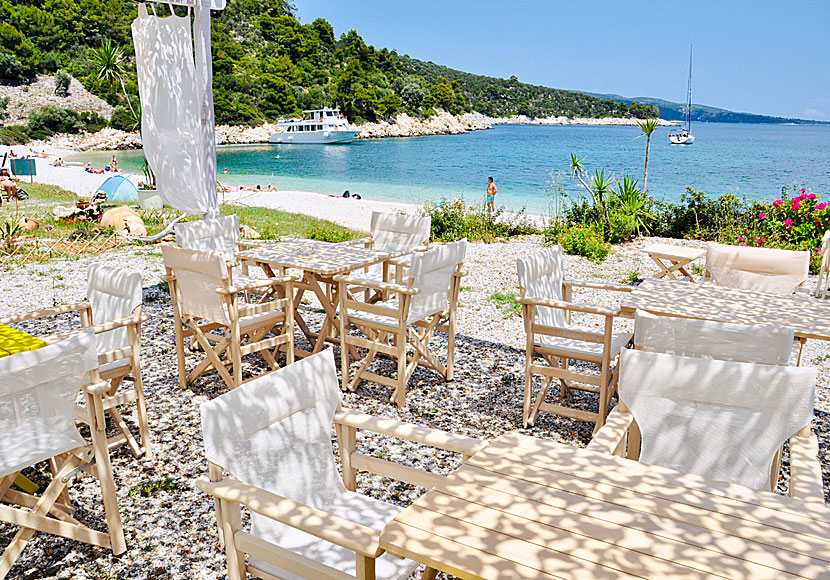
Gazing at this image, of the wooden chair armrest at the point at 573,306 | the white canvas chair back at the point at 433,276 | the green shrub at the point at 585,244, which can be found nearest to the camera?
the wooden chair armrest at the point at 573,306

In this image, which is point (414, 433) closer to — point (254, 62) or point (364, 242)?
point (364, 242)

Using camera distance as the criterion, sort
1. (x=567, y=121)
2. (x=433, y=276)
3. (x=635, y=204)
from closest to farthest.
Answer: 1. (x=433, y=276)
2. (x=635, y=204)
3. (x=567, y=121)

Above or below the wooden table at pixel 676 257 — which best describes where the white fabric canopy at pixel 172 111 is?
above

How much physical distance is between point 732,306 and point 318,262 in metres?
2.65

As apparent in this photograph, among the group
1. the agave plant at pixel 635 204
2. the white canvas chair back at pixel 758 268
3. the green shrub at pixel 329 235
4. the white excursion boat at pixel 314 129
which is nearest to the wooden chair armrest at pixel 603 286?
the white canvas chair back at pixel 758 268

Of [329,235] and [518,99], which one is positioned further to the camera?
[518,99]

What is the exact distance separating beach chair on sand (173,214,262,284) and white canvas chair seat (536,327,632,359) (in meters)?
2.44

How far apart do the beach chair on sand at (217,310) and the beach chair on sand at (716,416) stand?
96.4 inches

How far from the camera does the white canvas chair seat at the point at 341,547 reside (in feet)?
5.95

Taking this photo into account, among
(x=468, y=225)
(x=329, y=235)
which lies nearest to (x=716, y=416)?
(x=329, y=235)

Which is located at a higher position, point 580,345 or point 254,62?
point 254,62

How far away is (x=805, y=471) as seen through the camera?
1.95 meters

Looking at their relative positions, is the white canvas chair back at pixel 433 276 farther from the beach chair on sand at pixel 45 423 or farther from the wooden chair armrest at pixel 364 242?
the beach chair on sand at pixel 45 423

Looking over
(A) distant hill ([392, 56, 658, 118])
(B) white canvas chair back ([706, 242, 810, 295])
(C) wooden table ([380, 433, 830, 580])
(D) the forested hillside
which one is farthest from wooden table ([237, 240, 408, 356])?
(A) distant hill ([392, 56, 658, 118])
